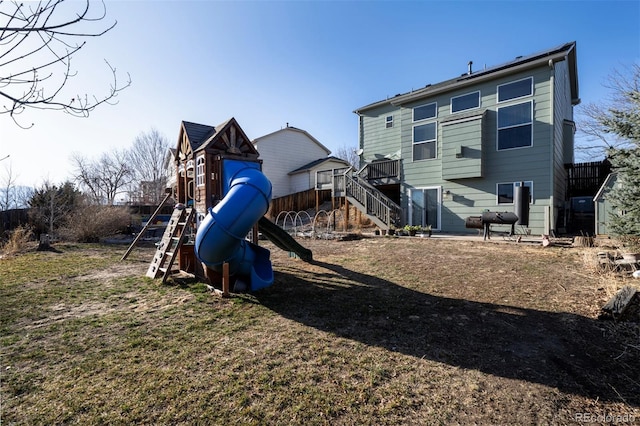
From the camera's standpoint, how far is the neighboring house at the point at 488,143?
38.0ft

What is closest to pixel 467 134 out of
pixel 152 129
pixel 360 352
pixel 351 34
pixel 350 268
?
pixel 351 34

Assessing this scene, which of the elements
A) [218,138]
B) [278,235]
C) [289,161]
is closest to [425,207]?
[278,235]

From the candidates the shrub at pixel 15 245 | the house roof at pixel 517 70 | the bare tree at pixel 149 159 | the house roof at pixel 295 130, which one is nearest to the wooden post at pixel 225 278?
the shrub at pixel 15 245

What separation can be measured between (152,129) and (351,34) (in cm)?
3490

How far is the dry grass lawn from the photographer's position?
7.67 ft

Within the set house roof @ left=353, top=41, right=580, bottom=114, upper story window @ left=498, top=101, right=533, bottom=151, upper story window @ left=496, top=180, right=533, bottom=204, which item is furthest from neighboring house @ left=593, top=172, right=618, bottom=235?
house roof @ left=353, top=41, right=580, bottom=114

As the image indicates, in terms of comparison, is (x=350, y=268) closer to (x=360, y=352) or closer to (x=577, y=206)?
(x=360, y=352)

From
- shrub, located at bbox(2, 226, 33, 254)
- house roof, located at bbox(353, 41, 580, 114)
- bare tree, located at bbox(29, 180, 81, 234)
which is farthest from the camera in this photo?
bare tree, located at bbox(29, 180, 81, 234)

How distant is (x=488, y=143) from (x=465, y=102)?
2343mm

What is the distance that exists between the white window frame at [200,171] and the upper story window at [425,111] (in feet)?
39.2

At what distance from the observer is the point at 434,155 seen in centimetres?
1453

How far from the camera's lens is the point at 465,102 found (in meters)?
13.7

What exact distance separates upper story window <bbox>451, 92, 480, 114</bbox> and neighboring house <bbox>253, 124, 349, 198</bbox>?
38.8 feet

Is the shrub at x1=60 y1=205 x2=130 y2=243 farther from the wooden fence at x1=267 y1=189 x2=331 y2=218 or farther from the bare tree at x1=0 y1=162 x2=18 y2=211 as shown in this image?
the wooden fence at x1=267 y1=189 x2=331 y2=218
